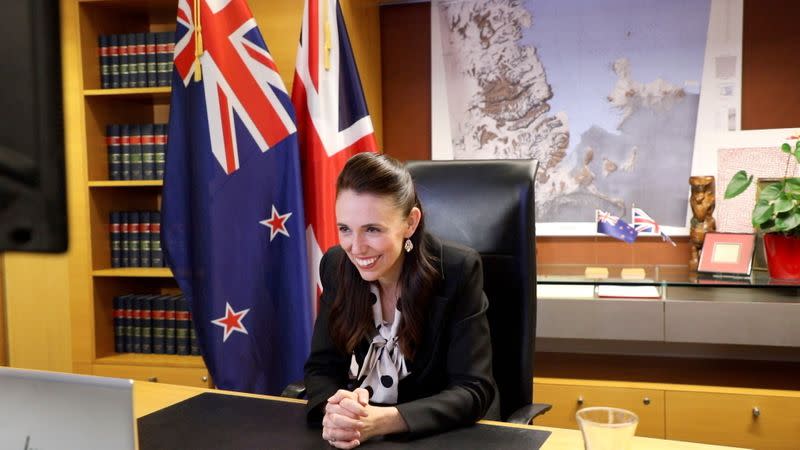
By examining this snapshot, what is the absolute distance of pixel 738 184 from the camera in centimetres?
266

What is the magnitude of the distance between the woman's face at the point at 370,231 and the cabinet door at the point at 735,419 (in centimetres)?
149

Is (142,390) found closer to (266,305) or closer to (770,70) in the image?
(266,305)

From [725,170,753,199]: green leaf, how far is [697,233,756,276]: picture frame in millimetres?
171

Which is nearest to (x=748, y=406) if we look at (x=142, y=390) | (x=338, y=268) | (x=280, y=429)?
(x=338, y=268)

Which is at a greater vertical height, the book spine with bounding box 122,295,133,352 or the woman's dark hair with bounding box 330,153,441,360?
the woman's dark hair with bounding box 330,153,441,360

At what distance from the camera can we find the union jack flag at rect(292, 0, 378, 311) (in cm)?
266

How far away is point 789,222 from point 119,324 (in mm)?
2785

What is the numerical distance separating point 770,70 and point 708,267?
2.75 ft

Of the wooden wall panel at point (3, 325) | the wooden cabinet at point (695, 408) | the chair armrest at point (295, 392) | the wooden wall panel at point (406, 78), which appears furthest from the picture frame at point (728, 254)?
the wooden wall panel at point (3, 325)

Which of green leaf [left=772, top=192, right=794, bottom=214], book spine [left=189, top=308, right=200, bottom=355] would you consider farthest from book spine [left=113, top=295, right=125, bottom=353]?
green leaf [left=772, top=192, right=794, bottom=214]

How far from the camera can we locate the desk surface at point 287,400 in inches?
48.1

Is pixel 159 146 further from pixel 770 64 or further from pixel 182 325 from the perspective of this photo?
pixel 770 64

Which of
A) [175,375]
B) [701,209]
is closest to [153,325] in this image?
[175,375]

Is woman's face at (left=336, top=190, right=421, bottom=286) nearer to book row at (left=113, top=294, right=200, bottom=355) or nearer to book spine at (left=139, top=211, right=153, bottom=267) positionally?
book row at (left=113, top=294, right=200, bottom=355)
